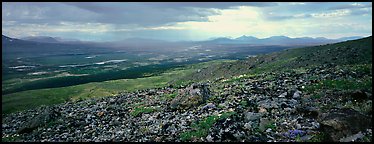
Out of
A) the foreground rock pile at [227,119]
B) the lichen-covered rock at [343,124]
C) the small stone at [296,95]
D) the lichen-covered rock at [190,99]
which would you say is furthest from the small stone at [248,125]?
the lichen-covered rock at [190,99]

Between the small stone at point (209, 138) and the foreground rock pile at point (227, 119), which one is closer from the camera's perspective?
the foreground rock pile at point (227, 119)

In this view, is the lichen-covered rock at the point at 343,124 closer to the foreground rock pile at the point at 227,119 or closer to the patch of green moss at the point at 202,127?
the foreground rock pile at the point at 227,119

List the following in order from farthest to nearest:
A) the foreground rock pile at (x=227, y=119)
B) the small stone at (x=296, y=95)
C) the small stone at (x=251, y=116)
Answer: the small stone at (x=296, y=95) < the small stone at (x=251, y=116) < the foreground rock pile at (x=227, y=119)

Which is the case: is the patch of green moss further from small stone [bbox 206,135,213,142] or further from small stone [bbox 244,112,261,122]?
small stone [bbox 244,112,261,122]

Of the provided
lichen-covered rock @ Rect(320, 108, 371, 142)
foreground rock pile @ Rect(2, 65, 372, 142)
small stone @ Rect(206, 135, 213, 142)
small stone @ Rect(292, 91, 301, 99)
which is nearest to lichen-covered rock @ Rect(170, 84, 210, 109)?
foreground rock pile @ Rect(2, 65, 372, 142)

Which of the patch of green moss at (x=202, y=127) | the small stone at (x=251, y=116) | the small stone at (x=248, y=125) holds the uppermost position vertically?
the small stone at (x=251, y=116)

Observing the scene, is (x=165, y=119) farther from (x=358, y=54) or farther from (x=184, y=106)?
(x=358, y=54)

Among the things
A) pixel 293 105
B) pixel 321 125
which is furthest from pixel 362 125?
pixel 293 105

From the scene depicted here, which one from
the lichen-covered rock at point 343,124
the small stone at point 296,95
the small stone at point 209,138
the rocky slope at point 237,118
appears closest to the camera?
the lichen-covered rock at point 343,124
